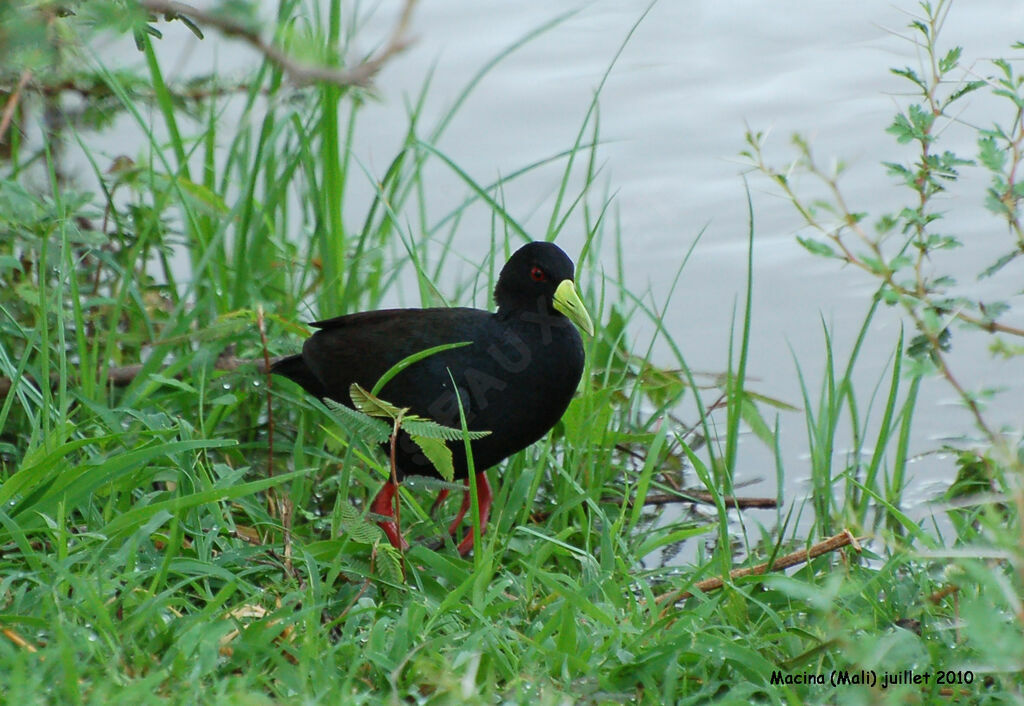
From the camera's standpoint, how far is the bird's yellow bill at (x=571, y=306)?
349 centimetres

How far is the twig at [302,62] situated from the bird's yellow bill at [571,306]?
6.48ft

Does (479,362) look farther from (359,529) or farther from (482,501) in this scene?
(359,529)

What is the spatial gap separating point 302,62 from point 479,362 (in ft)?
6.56

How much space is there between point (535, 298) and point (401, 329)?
0.43 m

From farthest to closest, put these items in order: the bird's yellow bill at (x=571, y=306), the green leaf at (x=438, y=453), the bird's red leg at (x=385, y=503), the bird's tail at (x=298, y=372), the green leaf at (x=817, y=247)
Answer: the bird's tail at (x=298, y=372), the bird's yellow bill at (x=571, y=306), the bird's red leg at (x=385, y=503), the green leaf at (x=438, y=453), the green leaf at (x=817, y=247)

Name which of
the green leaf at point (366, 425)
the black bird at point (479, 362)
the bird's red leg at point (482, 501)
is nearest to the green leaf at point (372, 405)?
the green leaf at point (366, 425)

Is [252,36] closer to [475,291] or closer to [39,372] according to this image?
[39,372]

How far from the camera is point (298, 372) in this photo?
3838 mm

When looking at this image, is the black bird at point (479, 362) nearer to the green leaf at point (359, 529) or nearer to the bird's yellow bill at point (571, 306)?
the bird's yellow bill at point (571, 306)

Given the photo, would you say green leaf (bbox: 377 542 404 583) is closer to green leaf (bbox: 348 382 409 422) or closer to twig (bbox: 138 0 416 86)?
green leaf (bbox: 348 382 409 422)

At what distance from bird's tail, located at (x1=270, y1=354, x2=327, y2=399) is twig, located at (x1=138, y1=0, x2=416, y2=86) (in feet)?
7.40

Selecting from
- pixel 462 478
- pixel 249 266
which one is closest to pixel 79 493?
pixel 462 478

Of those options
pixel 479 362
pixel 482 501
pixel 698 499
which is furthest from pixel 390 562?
pixel 698 499

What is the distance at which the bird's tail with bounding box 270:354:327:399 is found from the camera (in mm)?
3814
